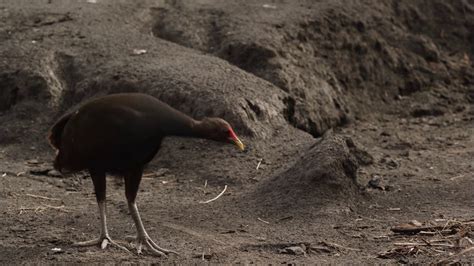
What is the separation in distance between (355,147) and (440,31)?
4.33m

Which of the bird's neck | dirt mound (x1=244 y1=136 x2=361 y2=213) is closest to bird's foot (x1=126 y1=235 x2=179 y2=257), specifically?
the bird's neck

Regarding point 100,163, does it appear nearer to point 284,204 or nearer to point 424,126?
point 284,204

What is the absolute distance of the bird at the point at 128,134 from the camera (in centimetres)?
556

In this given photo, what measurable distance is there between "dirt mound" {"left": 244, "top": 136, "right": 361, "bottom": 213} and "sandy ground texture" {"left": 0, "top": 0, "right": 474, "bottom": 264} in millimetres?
12

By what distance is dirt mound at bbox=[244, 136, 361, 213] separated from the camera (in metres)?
7.01

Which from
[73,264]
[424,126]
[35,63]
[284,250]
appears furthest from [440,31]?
[73,264]

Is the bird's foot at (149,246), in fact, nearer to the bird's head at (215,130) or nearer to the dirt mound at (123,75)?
the bird's head at (215,130)

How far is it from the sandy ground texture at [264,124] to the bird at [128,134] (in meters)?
0.43

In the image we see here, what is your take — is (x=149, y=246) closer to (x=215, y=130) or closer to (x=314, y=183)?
(x=215, y=130)

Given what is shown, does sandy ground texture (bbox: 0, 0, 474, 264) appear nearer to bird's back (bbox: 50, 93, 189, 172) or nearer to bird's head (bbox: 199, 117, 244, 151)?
bird's back (bbox: 50, 93, 189, 172)

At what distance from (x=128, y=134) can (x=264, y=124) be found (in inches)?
128

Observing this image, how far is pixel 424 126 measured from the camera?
1017 centimetres

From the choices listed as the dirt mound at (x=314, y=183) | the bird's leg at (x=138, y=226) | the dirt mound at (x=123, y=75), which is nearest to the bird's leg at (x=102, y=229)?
the bird's leg at (x=138, y=226)

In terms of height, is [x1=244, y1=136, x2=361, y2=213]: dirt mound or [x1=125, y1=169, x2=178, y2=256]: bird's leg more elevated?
[x1=125, y1=169, x2=178, y2=256]: bird's leg
